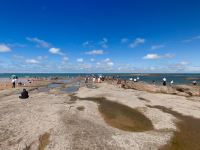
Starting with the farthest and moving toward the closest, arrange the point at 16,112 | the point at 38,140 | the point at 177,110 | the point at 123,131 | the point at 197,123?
the point at 177,110 → the point at 16,112 → the point at 197,123 → the point at 123,131 → the point at 38,140

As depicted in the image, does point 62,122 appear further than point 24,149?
Yes

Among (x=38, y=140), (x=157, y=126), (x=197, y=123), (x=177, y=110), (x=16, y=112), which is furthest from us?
(x=177, y=110)

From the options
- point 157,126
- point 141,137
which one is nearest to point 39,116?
point 141,137

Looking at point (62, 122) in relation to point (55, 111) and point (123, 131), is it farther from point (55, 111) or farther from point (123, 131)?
point (123, 131)

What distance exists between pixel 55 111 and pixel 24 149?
1026 centimetres

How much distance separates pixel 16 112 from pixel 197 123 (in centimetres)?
2195

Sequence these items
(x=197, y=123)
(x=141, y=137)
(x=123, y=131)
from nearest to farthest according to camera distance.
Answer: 1. (x=141, y=137)
2. (x=123, y=131)
3. (x=197, y=123)

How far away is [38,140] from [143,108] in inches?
649

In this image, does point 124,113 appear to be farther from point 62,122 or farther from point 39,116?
point 39,116

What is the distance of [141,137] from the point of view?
15.8 metres

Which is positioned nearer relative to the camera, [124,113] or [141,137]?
[141,137]

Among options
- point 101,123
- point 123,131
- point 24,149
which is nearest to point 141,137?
point 123,131

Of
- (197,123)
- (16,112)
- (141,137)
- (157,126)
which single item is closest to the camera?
(141,137)

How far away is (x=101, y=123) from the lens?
19.4 metres
